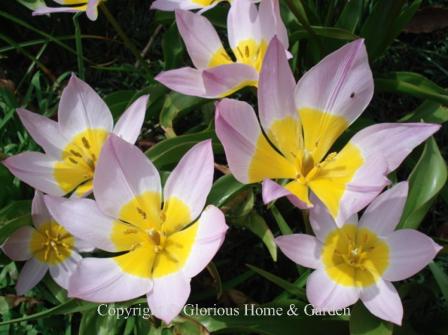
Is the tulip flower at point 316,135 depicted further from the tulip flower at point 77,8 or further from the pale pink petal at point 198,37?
the tulip flower at point 77,8

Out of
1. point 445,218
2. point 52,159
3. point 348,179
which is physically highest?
point 348,179

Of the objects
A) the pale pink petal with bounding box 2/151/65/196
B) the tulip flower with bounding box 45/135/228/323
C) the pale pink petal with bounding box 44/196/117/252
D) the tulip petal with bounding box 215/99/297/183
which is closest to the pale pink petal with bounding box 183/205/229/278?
the tulip flower with bounding box 45/135/228/323

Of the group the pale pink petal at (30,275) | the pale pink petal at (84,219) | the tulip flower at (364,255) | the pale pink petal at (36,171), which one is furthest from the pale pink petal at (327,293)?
the pale pink petal at (30,275)

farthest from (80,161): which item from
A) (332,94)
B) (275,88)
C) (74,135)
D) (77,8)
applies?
(332,94)

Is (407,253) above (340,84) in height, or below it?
below

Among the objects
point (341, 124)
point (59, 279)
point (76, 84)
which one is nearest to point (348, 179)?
point (341, 124)

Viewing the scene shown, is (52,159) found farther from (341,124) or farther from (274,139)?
(341,124)

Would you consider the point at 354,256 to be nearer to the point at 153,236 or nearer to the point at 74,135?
the point at 153,236
